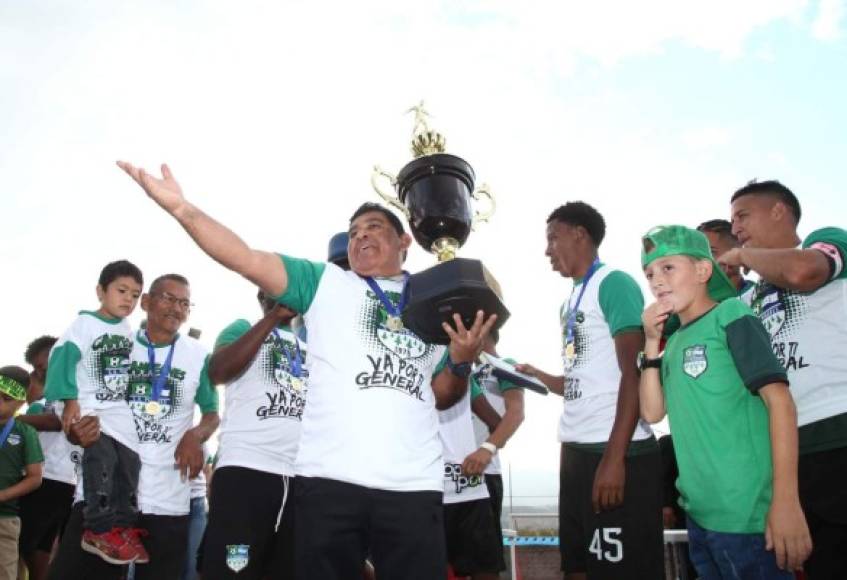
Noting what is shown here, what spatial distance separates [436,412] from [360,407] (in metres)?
0.48

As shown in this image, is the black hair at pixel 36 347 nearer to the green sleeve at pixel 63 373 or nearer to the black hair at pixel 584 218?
the green sleeve at pixel 63 373

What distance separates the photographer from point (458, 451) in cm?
445

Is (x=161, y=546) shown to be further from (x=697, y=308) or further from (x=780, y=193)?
(x=780, y=193)

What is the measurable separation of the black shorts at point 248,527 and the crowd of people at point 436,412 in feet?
0.04

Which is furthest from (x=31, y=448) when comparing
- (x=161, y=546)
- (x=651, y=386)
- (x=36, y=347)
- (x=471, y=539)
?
(x=651, y=386)

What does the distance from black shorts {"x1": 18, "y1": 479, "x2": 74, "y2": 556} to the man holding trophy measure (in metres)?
5.35

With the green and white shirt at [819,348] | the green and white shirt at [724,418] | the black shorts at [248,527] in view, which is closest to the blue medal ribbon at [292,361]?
the black shorts at [248,527]

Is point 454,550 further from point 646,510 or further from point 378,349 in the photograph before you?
point 378,349

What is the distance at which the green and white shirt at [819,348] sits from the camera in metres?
2.85

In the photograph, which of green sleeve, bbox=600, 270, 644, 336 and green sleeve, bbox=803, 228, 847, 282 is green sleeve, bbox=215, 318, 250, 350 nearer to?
green sleeve, bbox=600, 270, 644, 336

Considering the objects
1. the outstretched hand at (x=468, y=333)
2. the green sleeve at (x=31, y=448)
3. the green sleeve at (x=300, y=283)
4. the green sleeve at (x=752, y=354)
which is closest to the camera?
the green sleeve at (x=752, y=354)

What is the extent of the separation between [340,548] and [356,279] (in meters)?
1.14

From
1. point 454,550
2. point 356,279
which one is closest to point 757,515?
point 356,279

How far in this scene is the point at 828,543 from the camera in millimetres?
2766
